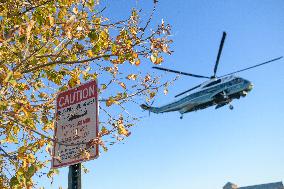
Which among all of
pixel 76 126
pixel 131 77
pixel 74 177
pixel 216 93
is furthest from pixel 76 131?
pixel 216 93

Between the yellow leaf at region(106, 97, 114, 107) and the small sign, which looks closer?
the small sign

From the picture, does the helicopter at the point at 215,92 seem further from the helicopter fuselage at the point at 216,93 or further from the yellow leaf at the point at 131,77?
the yellow leaf at the point at 131,77

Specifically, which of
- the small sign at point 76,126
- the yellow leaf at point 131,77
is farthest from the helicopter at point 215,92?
the small sign at point 76,126

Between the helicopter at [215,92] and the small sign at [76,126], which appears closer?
the small sign at [76,126]

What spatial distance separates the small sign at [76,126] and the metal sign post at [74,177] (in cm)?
10

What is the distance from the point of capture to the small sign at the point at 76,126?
411 cm

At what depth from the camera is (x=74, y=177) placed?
4219 mm

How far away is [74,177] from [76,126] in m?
0.62

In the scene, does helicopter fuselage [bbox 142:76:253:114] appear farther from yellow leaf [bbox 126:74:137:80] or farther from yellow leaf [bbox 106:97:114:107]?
yellow leaf [bbox 106:97:114:107]

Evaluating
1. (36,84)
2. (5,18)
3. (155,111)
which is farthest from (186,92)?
(5,18)

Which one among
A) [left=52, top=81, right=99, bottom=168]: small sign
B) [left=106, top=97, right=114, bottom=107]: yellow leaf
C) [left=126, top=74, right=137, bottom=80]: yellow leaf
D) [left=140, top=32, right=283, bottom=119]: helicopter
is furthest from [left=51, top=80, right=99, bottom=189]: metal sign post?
[left=140, top=32, right=283, bottom=119]: helicopter

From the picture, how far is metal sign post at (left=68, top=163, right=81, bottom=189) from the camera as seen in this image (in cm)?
417

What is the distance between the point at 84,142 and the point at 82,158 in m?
0.19

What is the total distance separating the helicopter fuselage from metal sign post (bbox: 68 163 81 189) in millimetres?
36943
